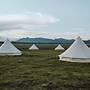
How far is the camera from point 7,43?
166ft

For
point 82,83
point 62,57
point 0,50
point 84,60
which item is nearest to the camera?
point 82,83

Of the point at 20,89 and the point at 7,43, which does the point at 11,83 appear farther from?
the point at 7,43

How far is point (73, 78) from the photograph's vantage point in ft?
69.9

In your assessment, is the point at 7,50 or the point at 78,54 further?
the point at 7,50

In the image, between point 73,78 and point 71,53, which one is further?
point 71,53

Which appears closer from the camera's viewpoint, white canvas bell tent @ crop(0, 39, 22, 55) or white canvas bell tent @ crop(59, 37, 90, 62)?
white canvas bell tent @ crop(59, 37, 90, 62)

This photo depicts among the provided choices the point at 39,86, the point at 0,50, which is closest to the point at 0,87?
the point at 39,86

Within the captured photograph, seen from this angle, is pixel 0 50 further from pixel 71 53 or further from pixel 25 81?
pixel 25 81

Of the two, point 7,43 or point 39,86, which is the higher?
point 7,43

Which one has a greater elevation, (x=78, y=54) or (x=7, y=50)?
(x=7, y=50)

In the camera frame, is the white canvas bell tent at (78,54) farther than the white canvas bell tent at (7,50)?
No

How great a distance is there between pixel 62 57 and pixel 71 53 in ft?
7.37

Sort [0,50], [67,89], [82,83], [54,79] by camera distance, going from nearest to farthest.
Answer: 1. [67,89]
2. [82,83]
3. [54,79]
4. [0,50]

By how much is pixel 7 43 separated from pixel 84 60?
2043cm
